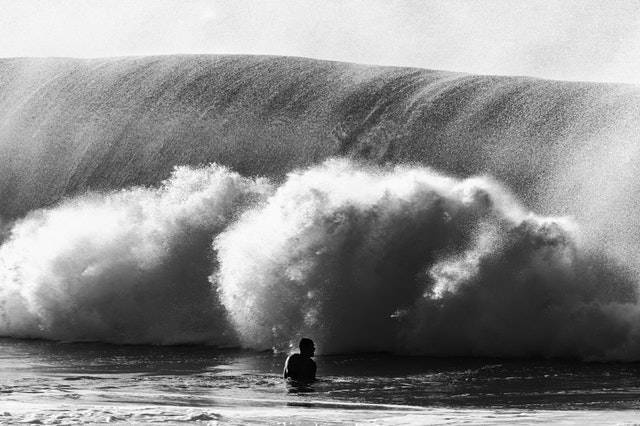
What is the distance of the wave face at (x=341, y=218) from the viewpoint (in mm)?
18500

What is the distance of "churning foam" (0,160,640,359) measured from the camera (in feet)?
59.8

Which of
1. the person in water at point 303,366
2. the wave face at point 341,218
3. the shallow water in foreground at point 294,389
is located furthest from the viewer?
the wave face at point 341,218

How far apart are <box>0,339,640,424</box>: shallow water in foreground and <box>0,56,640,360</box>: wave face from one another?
1038mm

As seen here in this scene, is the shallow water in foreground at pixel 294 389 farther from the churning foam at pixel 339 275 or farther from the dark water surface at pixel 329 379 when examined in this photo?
the churning foam at pixel 339 275

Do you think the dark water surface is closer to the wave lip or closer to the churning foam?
the wave lip

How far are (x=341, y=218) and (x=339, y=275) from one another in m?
0.99

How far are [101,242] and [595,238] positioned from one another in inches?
349

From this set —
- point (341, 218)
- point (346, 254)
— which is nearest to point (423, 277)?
point (346, 254)

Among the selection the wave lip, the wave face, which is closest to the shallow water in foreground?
the wave lip

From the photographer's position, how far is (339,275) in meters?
19.1

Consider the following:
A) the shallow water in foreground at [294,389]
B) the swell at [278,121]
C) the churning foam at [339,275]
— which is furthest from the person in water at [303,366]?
the swell at [278,121]

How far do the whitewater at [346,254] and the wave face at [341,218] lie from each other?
0.04 m

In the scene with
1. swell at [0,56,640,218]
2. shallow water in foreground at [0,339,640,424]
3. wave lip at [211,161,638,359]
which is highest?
swell at [0,56,640,218]

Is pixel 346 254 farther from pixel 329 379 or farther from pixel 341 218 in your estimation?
pixel 329 379
